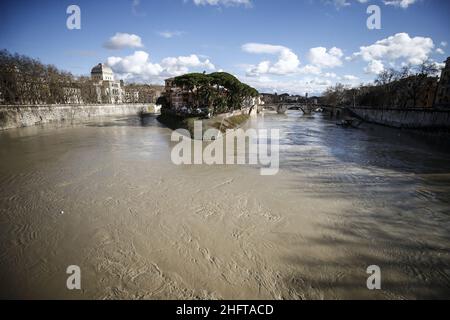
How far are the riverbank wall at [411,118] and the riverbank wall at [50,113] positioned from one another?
200 ft

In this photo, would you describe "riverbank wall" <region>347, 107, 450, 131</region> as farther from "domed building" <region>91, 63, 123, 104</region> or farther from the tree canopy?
"domed building" <region>91, 63, 123, 104</region>

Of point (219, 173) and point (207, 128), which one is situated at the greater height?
point (207, 128)

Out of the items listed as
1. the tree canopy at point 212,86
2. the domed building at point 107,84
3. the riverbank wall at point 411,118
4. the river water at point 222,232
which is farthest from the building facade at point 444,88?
the domed building at point 107,84

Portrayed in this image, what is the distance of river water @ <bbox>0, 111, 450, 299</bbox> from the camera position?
5.82m

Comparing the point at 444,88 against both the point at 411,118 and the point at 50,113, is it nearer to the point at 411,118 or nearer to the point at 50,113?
the point at 411,118

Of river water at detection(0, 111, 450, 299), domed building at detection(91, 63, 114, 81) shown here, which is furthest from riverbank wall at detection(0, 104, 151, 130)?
domed building at detection(91, 63, 114, 81)

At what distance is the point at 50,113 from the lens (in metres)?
44.8

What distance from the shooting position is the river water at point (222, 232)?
5824mm

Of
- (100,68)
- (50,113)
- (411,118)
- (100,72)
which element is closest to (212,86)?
(50,113)

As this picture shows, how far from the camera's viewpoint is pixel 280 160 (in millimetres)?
18094

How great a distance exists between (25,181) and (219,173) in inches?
428

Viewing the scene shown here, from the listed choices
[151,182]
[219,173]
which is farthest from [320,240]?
[151,182]

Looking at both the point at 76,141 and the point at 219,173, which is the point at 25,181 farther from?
the point at 76,141

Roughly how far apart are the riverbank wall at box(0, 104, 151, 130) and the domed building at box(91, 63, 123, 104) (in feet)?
64.6
